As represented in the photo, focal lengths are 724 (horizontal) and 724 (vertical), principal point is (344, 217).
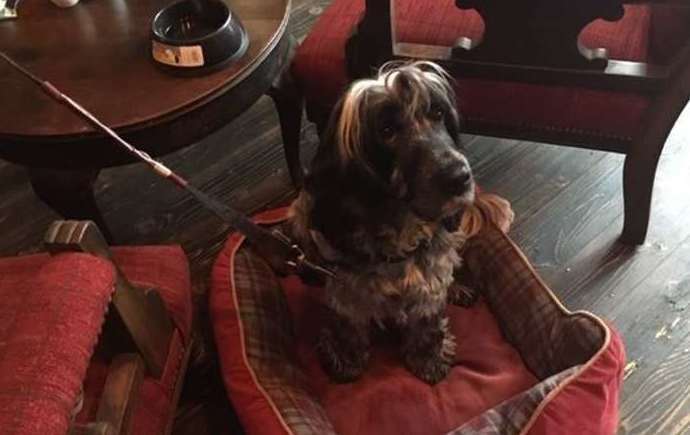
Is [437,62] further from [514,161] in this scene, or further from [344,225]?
[514,161]

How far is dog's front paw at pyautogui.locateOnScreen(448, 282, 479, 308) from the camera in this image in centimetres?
172

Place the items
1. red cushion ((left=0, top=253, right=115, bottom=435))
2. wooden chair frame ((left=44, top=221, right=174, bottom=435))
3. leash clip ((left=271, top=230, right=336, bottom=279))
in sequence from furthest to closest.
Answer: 1. leash clip ((left=271, top=230, right=336, bottom=279))
2. wooden chair frame ((left=44, top=221, right=174, bottom=435))
3. red cushion ((left=0, top=253, right=115, bottom=435))

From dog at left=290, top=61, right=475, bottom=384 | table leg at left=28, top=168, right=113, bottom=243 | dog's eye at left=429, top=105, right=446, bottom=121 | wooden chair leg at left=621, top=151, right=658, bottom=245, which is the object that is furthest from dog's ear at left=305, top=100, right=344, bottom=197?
wooden chair leg at left=621, top=151, right=658, bottom=245

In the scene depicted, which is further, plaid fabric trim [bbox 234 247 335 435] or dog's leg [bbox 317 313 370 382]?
dog's leg [bbox 317 313 370 382]

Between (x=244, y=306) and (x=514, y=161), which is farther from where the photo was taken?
(x=514, y=161)

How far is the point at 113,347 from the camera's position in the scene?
1.31 meters

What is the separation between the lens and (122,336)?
1.28 m

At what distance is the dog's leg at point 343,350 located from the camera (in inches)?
60.5

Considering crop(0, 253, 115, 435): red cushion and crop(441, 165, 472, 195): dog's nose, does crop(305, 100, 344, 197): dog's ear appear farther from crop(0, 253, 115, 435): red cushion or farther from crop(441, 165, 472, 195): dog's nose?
crop(0, 253, 115, 435): red cushion

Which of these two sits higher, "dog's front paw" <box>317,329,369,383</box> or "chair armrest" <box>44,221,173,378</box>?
"chair armrest" <box>44,221,173,378</box>

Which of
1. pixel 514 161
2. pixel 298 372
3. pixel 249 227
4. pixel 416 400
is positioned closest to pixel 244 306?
pixel 298 372

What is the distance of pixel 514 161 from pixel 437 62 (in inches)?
26.1

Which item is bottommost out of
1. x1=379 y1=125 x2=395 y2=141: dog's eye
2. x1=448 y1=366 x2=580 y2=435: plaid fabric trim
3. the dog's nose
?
x1=448 y1=366 x2=580 y2=435: plaid fabric trim

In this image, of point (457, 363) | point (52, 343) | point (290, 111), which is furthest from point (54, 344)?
Result: point (290, 111)
